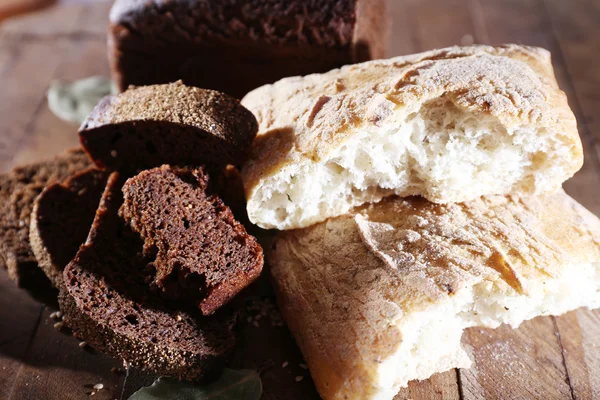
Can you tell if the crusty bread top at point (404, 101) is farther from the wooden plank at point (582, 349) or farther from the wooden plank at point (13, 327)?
the wooden plank at point (13, 327)

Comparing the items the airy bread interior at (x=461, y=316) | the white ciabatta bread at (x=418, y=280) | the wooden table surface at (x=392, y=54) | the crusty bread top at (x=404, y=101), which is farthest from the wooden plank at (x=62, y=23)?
the airy bread interior at (x=461, y=316)

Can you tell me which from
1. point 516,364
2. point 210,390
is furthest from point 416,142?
point 210,390

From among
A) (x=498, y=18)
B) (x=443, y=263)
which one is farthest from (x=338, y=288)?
(x=498, y=18)

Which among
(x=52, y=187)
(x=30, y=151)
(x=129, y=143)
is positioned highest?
(x=129, y=143)

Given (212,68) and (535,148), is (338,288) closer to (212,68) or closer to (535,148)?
(535,148)

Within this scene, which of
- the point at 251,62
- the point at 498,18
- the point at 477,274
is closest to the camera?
the point at 477,274

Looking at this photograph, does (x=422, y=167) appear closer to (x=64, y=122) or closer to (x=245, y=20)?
(x=245, y=20)
